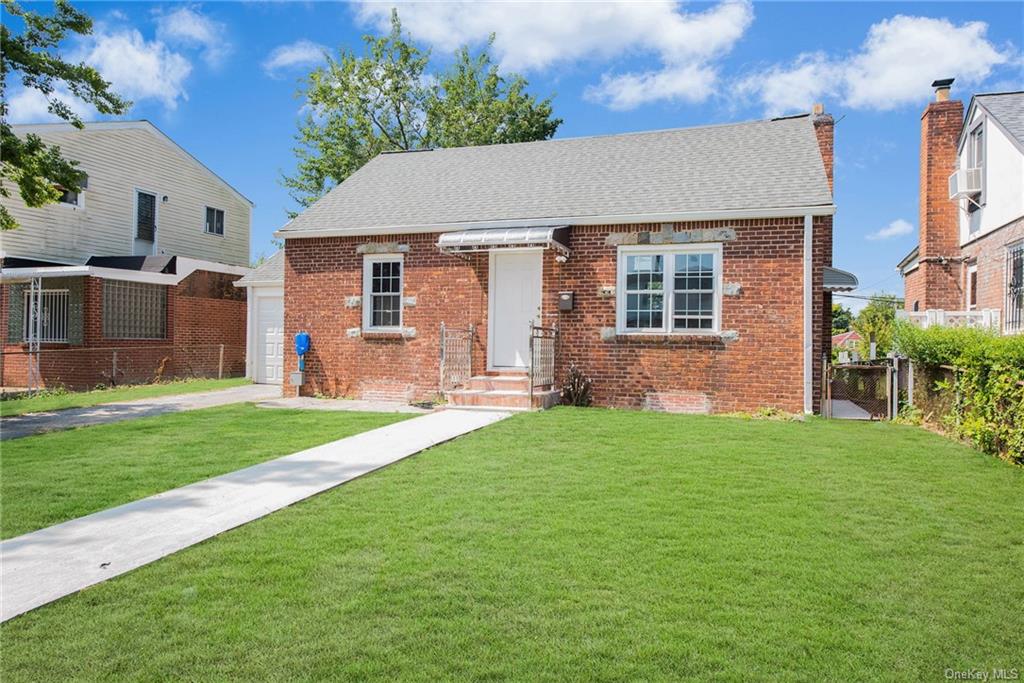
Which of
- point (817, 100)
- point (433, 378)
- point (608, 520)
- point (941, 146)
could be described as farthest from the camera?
point (941, 146)

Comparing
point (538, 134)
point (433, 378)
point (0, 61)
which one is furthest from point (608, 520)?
point (538, 134)

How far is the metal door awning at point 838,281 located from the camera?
11906 mm

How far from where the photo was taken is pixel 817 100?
1401cm

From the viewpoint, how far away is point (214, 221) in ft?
81.5

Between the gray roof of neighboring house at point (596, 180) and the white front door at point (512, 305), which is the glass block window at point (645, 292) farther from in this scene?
the white front door at point (512, 305)

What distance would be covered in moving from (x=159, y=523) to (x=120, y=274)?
49.7 feet

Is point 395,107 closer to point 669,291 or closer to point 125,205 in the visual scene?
point 125,205

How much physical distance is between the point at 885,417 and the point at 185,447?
11.1m

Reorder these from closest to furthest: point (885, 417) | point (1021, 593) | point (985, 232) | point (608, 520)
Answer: point (1021, 593) → point (608, 520) → point (885, 417) → point (985, 232)

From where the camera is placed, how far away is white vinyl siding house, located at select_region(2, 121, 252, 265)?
61.9ft

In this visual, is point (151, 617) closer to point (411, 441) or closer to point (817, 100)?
point (411, 441)

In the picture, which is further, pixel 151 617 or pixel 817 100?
pixel 817 100

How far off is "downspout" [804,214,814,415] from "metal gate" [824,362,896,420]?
620mm

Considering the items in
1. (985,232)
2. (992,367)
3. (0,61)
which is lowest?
(992,367)
